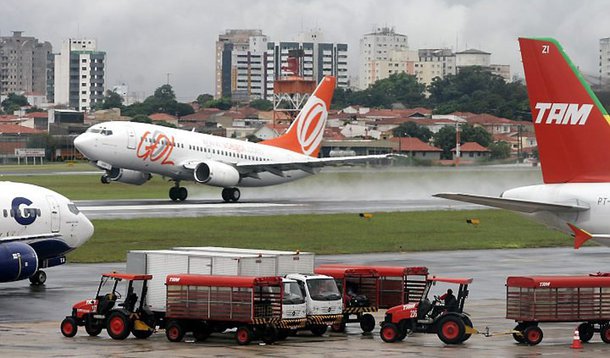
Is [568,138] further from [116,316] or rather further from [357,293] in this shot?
[116,316]

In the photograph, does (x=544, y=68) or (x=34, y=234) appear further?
(x=34, y=234)

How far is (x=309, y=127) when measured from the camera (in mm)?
102562

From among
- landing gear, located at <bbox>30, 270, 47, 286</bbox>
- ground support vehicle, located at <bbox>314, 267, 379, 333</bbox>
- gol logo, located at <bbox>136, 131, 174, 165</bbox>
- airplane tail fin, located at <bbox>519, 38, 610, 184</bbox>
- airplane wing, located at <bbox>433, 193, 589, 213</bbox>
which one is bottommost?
landing gear, located at <bbox>30, 270, 47, 286</bbox>

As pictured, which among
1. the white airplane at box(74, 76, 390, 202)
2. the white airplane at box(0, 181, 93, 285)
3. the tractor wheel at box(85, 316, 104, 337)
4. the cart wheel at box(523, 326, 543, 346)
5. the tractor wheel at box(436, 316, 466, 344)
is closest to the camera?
the tractor wheel at box(436, 316, 466, 344)

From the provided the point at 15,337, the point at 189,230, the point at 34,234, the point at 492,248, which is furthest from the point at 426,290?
the point at 189,230

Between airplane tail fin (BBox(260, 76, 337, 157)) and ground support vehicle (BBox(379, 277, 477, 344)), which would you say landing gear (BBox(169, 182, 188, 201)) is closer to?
airplane tail fin (BBox(260, 76, 337, 157))

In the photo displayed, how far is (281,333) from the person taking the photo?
3456 centimetres

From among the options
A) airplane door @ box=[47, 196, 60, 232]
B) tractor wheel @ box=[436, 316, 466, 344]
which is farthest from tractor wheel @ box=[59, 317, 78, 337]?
airplane door @ box=[47, 196, 60, 232]

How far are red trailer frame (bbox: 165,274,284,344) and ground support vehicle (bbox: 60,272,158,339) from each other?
107cm

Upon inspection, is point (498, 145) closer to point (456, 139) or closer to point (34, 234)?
point (456, 139)

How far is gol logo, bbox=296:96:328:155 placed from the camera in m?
102

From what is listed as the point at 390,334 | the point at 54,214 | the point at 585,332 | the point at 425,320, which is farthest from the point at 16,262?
the point at 585,332

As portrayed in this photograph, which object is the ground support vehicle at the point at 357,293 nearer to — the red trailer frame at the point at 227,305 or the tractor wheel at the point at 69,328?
the red trailer frame at the point at 227,305

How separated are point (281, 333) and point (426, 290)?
4.32 m
